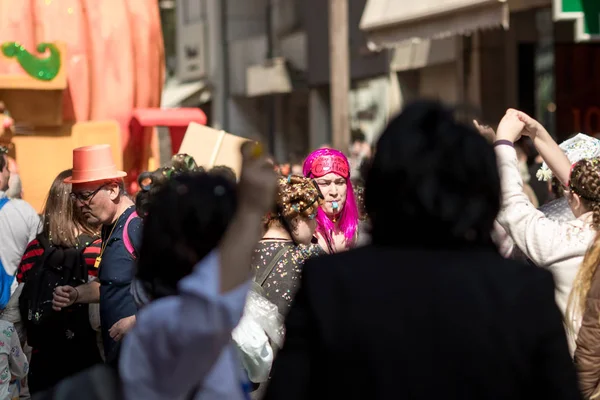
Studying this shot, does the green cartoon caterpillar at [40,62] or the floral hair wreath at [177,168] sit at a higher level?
the green cartoon caterpillar at [40,62]

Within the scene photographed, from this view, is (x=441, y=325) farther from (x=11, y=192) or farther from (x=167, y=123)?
(x=167, y=123)

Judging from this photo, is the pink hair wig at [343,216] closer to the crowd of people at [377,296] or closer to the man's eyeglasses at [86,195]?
the man's eyeglasses at [86,195]

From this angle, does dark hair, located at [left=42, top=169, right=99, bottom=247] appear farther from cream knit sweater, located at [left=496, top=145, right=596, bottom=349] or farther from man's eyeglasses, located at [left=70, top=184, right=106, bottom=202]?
cream knit sweater, located at [left=496, top=145, right=596, bottom=349]

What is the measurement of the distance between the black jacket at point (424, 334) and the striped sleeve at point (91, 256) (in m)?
3.87

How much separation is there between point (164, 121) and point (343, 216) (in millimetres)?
5348

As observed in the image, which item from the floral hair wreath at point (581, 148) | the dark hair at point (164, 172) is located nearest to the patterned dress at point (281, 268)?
the dark hair at point (164, 172)

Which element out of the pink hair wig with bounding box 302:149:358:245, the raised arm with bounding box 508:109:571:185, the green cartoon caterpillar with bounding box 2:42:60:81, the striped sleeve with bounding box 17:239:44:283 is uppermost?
the green cartoon caterpillar with bounding box 2:42:60:81

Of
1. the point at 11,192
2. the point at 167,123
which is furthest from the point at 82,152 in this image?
the point at 167,123

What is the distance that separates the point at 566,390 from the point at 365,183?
2.15ft

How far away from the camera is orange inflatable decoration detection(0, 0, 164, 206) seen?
1226 cm

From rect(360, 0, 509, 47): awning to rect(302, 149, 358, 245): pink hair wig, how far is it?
25.1 feet

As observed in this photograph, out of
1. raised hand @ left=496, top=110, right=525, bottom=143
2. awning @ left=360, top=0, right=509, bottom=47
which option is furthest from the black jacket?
awning @ left=360, top=0, right=509, bottom=47

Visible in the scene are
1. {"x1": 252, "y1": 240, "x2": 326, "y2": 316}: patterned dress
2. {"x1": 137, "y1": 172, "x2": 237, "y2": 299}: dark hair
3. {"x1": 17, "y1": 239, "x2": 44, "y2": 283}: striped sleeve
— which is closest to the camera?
{"x1": 137, "y1": 172, "x2": 237, "y2": 299}: dark hair

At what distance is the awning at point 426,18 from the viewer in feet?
49.1
